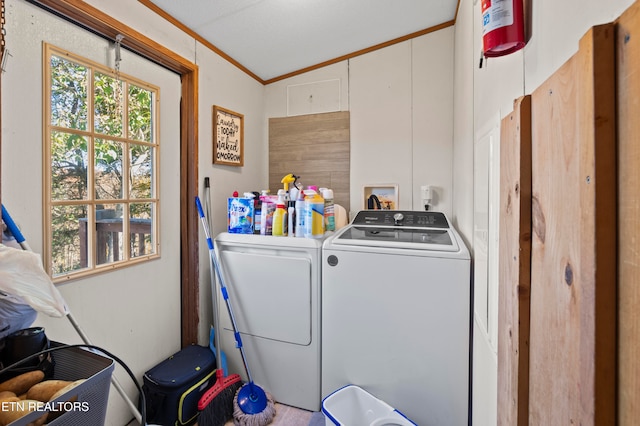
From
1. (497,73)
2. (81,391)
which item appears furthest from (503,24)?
(81,391)

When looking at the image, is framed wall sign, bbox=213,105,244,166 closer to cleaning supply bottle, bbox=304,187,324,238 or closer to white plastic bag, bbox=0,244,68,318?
cleaning supply bottle, bbox=304,187,324,238

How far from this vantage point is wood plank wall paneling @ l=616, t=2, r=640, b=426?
0.33 meters

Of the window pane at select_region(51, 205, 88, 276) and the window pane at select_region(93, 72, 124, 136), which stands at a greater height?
the window pane at select_region(93, 72, 124, 136)

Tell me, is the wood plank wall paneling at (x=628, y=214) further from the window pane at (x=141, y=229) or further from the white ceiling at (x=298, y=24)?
the window pane at (x=141, y=229)

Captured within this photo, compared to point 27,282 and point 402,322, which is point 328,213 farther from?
point 27,282

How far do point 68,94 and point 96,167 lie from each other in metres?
0.34

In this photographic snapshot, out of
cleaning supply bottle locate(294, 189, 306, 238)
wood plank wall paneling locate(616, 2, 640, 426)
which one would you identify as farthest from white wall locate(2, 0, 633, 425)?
cleaning supply bottle locate(294, 189, 306, 238)

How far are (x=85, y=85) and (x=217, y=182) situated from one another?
2.93 ft

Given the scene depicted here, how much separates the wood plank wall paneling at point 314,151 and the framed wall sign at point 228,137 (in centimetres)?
40

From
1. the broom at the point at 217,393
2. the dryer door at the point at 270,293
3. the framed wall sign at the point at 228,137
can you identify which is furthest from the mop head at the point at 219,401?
the framed wall sign at the point at 228,137

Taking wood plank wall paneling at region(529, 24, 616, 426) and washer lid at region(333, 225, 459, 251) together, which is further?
washer lid at region(333, 225, 459, 251)

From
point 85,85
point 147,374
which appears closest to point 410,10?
point 85,85

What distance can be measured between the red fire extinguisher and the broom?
5.61 feet

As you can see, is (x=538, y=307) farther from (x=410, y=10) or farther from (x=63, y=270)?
(x=410, y=10)
